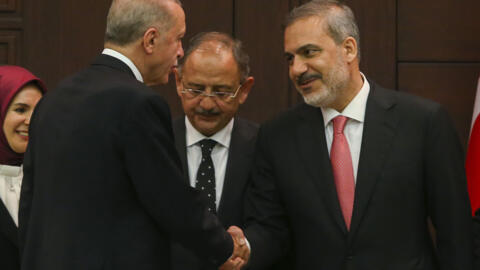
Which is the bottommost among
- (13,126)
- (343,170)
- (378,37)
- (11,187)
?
(11,187)

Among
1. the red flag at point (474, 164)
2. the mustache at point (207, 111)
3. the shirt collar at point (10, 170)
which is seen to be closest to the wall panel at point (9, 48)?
the shirt collar at point (10, 170)

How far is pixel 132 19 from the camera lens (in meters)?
2.21

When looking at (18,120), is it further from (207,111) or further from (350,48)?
(350,48)

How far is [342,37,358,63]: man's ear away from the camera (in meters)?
2.54

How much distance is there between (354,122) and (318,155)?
0.59ft

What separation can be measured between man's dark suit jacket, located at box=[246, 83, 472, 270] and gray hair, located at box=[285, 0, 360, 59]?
0.25 metres

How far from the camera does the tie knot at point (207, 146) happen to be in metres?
2.71

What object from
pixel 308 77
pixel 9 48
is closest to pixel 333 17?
pixel 308 77

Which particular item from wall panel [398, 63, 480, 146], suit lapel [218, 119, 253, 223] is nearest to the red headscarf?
suit lapel [218, 119, 253, 223]

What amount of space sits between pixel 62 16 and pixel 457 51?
214cm

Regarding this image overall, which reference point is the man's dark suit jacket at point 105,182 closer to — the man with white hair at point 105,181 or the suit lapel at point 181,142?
the man with white hair at point 105,181

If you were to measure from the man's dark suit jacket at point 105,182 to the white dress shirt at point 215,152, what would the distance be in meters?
0.60

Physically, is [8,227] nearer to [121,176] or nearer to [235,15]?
[121,176]

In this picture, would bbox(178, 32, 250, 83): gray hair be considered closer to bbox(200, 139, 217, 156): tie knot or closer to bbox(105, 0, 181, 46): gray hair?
bbox(200, 139, 217, 156): tie knot
